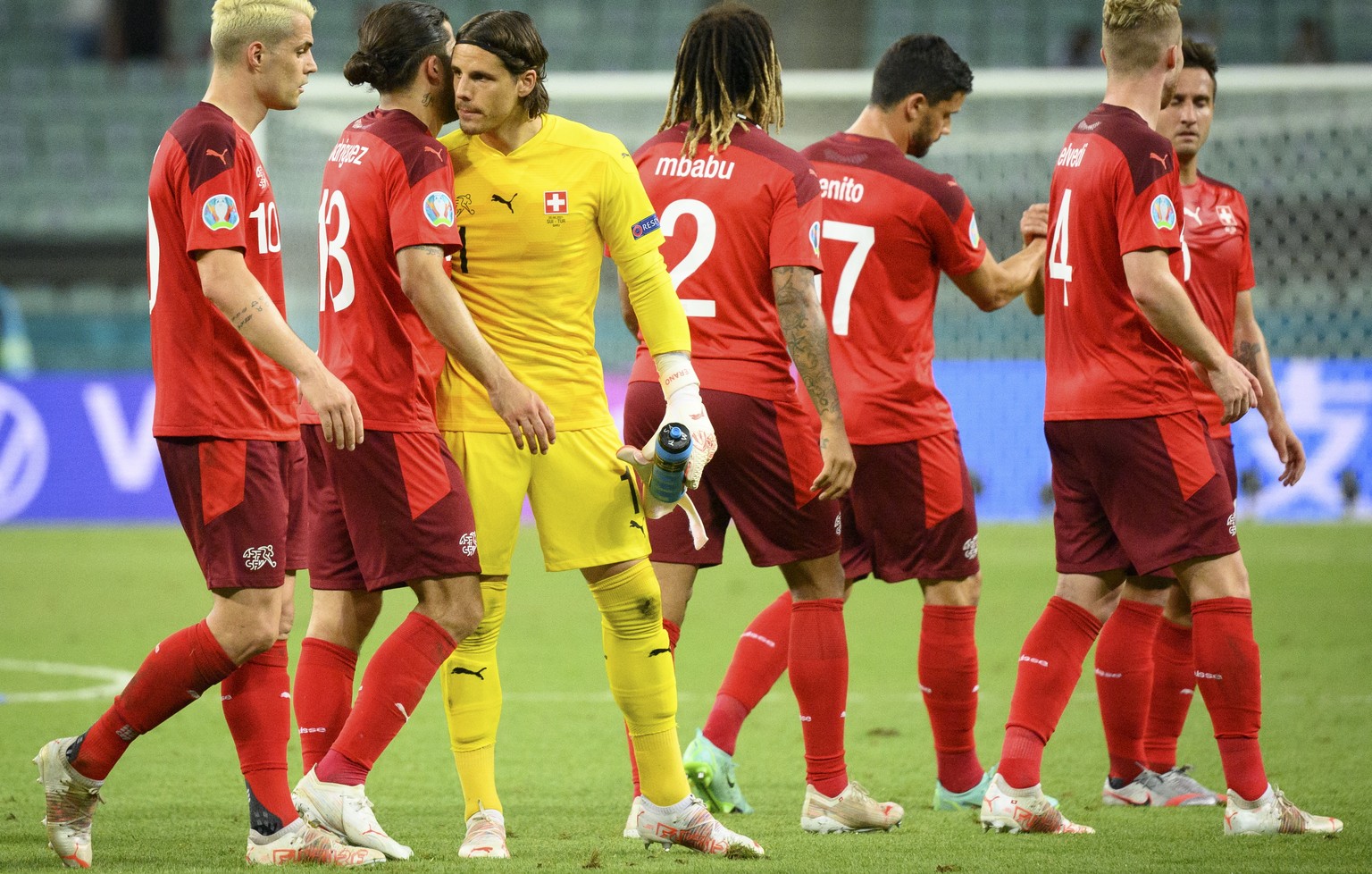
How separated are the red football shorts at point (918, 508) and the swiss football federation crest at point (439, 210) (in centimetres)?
170

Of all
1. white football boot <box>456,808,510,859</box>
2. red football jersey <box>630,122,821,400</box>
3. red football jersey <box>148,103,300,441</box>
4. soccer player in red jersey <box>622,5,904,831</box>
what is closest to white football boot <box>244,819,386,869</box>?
white football boot <box>456,808,510,859</box>

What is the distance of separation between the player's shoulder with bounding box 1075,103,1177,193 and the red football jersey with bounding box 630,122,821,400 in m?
0.81

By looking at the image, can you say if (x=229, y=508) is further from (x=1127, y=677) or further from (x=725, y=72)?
(x=1127, y=677)

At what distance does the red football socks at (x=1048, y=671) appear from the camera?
A: 4.78 metres

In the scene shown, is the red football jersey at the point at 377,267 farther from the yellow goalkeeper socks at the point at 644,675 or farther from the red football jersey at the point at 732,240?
the red football jersey at the point at 732,240

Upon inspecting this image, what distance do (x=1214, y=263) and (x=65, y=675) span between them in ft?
18.4

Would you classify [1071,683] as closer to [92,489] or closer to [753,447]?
[753,447]

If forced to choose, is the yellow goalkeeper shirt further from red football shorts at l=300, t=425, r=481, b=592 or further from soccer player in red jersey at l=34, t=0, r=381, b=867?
soccer player in red jersey at l=34, t=0, r=381, b=867

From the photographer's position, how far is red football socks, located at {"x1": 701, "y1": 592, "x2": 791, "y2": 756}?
530 centimetres

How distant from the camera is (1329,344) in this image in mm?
16125

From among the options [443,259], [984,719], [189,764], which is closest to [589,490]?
[443,259]

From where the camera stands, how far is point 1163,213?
4531mm

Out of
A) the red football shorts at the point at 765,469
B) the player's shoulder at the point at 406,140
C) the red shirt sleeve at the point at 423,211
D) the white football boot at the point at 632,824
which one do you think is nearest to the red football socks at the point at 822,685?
the red football shorts at the point at 765,469

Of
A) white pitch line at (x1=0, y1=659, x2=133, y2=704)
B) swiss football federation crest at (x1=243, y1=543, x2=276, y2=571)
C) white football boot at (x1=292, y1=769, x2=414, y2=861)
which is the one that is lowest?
white pitch line at (x1=0, y1=659, x2=133, y2=704)
